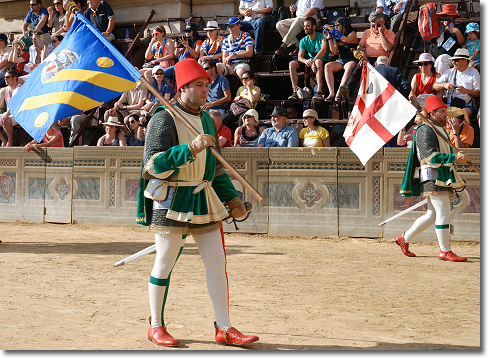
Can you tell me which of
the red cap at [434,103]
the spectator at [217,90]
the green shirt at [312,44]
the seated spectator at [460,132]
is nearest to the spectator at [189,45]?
the spectator at [217,90]

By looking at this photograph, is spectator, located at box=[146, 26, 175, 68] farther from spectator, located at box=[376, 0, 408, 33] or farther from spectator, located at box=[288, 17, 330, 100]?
spectator, located at box=[376, 0, 408, 33]

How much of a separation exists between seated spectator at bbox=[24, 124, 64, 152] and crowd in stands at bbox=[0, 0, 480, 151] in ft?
0.07

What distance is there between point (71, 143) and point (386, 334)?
31.3 feet

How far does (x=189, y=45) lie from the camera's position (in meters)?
13.7

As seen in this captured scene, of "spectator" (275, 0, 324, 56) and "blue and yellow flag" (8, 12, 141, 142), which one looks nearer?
"blue and yellow flag" (8, 12, 141, 142)

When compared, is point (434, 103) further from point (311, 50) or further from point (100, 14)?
point (100, 14)

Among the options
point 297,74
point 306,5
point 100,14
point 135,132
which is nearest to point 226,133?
point 135,132

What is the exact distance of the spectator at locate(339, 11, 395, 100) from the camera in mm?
11203

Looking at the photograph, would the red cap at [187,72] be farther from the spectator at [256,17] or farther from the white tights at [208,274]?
the spectator at [256,17]

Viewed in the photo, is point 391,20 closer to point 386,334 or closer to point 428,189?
point 428,189

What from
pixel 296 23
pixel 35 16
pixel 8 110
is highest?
pixel 35 16

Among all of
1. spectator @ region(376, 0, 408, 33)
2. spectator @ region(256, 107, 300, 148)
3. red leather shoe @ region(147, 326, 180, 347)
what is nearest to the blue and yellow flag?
red leather shoe @ region(147, 326, 180, 347)

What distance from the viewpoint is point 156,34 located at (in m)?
13.6

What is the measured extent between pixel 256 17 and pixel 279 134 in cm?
438
